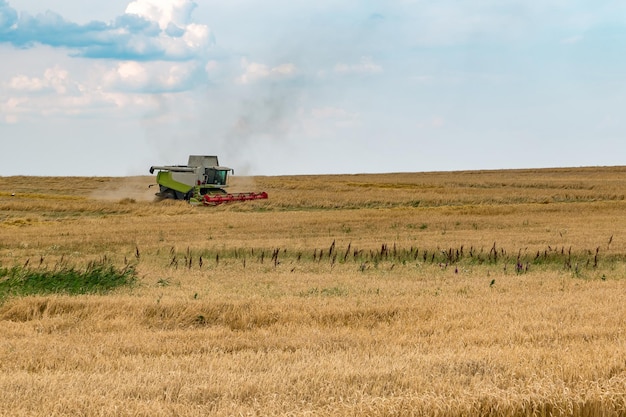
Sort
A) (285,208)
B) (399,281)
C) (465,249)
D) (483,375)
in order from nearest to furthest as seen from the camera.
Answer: (483,375), (399,281), (465,249), (285,208)

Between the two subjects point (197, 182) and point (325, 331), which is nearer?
point (325, 331)

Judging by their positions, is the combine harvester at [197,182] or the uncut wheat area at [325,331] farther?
the combine harvester at [197,182]

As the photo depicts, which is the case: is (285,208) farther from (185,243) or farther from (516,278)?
(516,278)

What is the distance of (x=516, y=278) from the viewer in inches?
636

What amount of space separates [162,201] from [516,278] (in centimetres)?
3421

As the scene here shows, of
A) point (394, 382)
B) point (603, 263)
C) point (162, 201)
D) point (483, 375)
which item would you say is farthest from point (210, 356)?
point (162, 201)

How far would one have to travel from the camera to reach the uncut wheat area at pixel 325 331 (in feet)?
19.3

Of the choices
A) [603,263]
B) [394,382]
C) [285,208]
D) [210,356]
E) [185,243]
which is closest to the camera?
[394,382]

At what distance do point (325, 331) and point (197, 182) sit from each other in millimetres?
38329

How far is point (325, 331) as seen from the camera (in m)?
9.91

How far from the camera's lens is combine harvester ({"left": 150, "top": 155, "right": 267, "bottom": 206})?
1821 inches

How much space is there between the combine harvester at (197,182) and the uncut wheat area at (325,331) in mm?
20271

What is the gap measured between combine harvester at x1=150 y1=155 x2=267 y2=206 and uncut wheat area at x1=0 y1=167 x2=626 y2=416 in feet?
66.5

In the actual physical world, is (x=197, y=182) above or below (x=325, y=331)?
above
